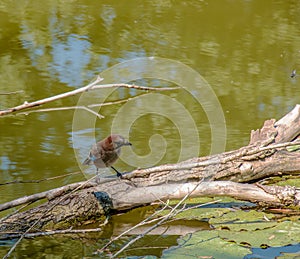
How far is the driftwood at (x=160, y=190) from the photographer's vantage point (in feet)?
15.2

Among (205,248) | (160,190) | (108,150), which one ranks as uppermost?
(108,150)

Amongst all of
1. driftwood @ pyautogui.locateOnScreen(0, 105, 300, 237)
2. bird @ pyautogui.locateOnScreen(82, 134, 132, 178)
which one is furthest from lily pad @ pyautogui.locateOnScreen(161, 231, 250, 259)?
bird @ pyautogui.locateOnScreen(82, 134, 132, 178)

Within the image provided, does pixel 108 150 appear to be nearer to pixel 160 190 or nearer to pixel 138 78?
pixel 160 190

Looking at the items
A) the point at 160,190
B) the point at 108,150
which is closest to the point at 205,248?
the point at 160,190

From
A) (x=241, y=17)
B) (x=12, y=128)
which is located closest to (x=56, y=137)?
(x=12, y=128)

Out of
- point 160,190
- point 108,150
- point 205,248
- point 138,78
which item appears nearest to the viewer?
point 205,248

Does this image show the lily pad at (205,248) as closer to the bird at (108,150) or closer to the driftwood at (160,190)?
the driftwood at (160,190)

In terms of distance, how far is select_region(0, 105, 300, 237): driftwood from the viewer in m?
4.64

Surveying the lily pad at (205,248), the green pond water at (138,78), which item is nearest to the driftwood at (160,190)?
the green pond water at (138,78)

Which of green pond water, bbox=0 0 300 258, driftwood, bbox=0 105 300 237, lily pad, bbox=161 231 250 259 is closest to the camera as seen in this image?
lily pad, bbox=161 231 250 259

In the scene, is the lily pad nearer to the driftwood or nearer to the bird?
the driftwood

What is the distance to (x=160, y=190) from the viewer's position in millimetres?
5090

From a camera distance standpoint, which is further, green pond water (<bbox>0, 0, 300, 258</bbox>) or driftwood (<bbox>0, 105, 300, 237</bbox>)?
green pond water (<bbox>0, 0, 300, 258</bbox>)

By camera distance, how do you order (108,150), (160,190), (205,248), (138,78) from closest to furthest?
(205,248) < (108,150) < (160,190) < (138,78)
